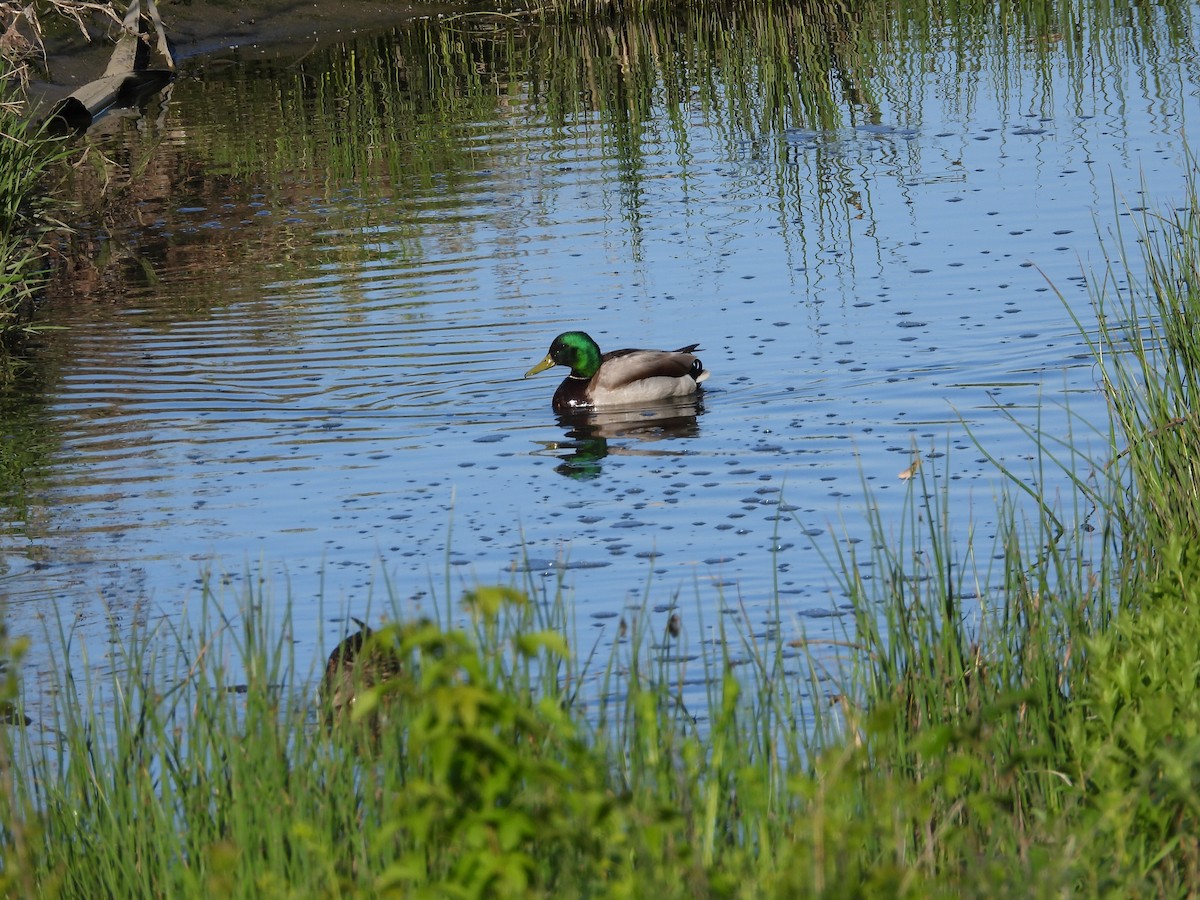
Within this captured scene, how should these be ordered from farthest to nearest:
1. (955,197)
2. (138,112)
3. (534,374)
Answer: (138,112), (955,197), (534,374)

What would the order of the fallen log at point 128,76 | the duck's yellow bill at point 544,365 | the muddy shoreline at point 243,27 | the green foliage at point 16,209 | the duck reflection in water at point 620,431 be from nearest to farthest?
the duck reflection in water at point 620,431 → the duck's yellow bill at point 544,365 → the green foliage at point 16,209 → the fallen log at point 128,76 → the muddy shoreline at point 243,27

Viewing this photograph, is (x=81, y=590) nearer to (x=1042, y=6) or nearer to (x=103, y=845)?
(x=103, y=845)

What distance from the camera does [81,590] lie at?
754 centimetres

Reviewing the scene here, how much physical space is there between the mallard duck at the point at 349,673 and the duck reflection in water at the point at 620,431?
3.97 metres

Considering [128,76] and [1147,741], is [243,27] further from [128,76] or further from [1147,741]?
[1147,741]

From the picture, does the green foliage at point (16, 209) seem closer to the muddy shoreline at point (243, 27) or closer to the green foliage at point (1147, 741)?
the green foliage at point (1147, 741)

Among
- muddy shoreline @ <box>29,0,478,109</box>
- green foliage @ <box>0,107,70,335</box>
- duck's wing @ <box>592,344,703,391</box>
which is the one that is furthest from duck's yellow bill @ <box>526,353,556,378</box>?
muddy shoreline @ <box>29,0,478,109</box>

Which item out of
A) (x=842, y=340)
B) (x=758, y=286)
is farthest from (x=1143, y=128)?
(x=842, y=340)

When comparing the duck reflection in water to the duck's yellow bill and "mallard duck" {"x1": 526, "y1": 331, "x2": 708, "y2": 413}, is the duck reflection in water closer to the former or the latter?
"mallard duck" {"x1": 526, "y1": 331, "x2": 708, "y2": 413}

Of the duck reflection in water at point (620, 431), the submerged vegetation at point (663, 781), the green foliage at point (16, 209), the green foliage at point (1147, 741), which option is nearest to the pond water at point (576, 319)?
the duck reflection in water at point (620, 431)

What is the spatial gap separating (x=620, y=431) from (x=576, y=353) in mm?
640

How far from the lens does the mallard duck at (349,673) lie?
4.26 m

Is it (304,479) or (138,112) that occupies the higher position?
(138,112)

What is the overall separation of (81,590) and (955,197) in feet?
28.4
